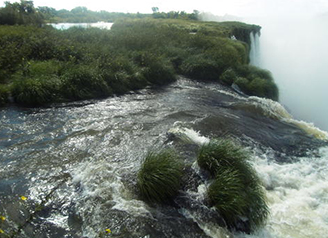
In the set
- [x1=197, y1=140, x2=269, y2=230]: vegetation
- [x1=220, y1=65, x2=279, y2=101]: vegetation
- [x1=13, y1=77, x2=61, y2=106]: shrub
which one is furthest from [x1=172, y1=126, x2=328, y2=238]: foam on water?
[x1=220, y1=65, x2=279, y2=101]: vegetation

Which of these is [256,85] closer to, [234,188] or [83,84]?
[83,84]

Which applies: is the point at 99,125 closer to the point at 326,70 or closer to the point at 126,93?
the point at 126,93

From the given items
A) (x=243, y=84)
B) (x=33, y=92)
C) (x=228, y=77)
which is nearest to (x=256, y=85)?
(x=243, y=84)

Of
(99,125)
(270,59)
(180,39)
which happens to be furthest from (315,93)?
(99,125)

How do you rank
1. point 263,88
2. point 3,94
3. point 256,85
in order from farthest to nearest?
point 263,88
point 256,85
point 3,94

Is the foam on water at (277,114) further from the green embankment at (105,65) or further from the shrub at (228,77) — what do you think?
the shrub at (228,77)

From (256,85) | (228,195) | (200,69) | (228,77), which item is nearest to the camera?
(228,195)

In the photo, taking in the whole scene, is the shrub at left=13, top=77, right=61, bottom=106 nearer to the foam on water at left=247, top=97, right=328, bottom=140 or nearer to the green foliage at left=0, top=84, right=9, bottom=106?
the green foliage at left=0, top=84, right=9, bottom=106
